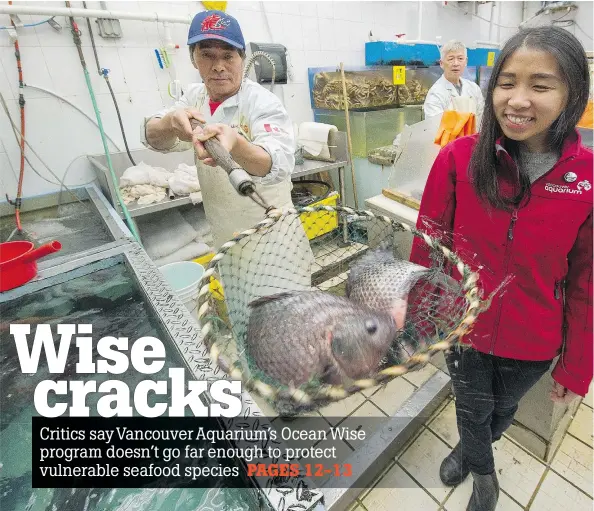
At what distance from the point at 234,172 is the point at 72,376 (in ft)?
3.11

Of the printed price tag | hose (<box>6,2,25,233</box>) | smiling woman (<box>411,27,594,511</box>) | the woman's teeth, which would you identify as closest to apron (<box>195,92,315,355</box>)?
smiling woman (<box>411,27,594,511</box>)

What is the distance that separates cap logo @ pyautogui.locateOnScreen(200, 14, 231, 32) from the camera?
143 cm

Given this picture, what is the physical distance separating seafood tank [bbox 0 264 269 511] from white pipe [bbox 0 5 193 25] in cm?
196

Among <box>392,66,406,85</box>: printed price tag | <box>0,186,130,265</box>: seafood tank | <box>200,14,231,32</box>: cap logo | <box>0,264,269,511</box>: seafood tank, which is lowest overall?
<box>0,264,269,511</box>: seafood tank

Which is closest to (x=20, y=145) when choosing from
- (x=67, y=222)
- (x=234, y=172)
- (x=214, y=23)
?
(x=67, y=222)

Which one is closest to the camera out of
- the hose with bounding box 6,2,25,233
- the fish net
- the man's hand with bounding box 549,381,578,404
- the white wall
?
the fish net

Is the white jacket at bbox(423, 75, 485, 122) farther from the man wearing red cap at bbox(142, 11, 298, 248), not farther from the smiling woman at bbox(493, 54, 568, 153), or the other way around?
the smiling woman at bbox(493, 54, 568, 153)

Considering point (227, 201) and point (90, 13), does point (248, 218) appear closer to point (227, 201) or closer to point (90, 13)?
point (227, 201)

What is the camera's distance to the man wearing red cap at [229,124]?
1.34 metres

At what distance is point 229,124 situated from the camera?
1688 millimetres

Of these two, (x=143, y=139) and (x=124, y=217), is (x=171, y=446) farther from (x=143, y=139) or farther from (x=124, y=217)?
(x=124, y=217)

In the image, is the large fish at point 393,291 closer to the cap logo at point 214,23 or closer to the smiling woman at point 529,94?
the smiling woman at point 529,94

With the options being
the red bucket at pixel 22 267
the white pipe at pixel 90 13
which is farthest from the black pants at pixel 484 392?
the white pipe at pixel 90 13

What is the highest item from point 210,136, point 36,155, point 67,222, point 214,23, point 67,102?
point 214,23
